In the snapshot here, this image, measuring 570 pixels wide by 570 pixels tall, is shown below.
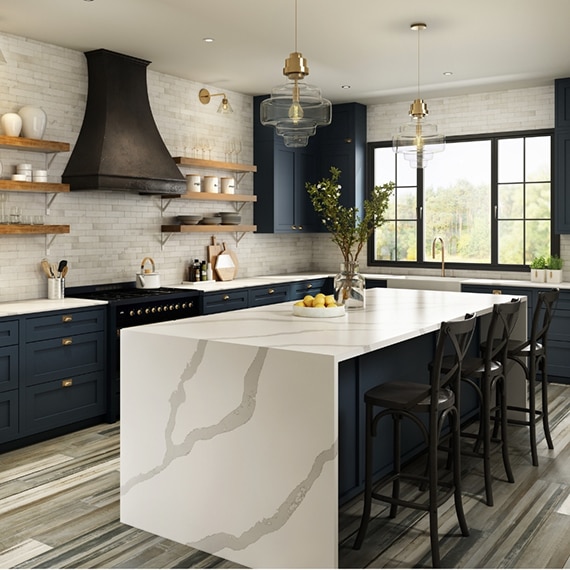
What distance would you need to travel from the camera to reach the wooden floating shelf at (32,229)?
17.2ft

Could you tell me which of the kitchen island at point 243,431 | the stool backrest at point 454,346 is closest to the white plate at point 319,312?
the kitchen island at point 243,431

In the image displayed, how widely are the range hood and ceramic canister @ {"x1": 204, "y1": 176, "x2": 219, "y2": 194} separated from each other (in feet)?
2.95

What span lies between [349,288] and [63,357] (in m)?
2.21

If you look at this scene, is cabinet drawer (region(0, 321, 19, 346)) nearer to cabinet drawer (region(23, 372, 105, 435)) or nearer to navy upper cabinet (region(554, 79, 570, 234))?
cabinet drawer (region(23, 372, 105, 435))

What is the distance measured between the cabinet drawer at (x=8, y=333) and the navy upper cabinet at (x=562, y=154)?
5266 mm

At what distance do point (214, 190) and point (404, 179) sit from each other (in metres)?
2.50

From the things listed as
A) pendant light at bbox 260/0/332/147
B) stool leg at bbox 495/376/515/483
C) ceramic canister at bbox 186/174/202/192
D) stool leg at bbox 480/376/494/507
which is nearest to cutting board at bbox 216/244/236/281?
ceramic canister at bbox 186/174/202/192

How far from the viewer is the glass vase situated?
4.50 m

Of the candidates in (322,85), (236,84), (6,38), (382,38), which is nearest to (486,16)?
(382,38)

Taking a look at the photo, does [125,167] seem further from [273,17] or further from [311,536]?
[311,536]

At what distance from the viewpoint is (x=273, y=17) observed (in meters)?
5.15

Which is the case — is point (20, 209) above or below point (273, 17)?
below

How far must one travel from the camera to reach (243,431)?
10.7 ft

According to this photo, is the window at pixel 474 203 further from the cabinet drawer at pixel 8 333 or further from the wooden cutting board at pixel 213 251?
the cabinet drawer at pixel 8 333
